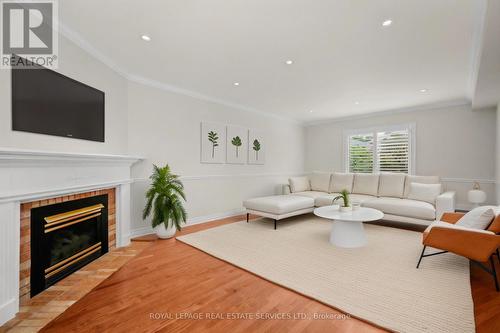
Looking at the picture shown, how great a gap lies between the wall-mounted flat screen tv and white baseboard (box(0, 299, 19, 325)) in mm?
1417

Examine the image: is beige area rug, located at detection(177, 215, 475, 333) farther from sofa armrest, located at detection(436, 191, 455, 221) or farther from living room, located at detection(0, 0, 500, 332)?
sofa armrest, located at detection(436, 191, 455, 221)

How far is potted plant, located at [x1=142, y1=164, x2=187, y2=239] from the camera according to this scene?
3631 mm

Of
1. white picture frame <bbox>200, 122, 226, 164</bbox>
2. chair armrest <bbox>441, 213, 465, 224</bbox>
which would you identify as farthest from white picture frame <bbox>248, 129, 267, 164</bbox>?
chair armrest <bbox>441, 213, 465, 224</bbox>

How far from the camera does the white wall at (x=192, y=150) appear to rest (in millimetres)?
3850

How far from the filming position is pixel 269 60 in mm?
3139

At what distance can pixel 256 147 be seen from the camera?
5949mm

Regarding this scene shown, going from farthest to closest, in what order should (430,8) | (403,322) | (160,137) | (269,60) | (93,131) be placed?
(160,137) → (269,60) → (93,131) → (430,8) → (403,322)

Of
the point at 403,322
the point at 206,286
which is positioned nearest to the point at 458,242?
the point at 403,322

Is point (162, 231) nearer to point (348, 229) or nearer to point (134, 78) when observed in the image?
point (134, 78)

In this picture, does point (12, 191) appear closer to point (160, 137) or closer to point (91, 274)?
point (91, 274)

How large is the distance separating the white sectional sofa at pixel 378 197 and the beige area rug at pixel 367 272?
0.36 meters

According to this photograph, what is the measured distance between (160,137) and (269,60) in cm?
228

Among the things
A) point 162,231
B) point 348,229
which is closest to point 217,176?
point 162,231

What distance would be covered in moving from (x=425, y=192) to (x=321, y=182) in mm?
2203
